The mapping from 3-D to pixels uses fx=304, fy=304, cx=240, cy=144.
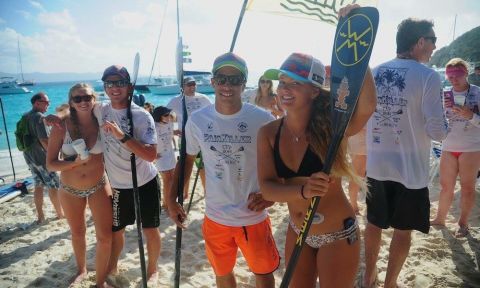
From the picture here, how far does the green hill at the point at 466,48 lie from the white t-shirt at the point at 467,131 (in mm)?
44018

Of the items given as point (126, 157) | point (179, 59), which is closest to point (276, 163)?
point (179, 59)

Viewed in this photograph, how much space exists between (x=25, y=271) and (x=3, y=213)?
9.09 feet

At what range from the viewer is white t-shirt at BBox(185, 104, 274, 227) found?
2469mm

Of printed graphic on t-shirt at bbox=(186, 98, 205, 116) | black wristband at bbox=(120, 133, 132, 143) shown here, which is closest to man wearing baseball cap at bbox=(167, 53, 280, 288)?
black wristband at bbox=(120, 133, 132, 143)

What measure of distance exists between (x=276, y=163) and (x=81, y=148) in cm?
198

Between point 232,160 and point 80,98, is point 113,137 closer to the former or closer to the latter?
point 80,98

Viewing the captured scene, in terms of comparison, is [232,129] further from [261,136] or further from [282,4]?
[282,4]

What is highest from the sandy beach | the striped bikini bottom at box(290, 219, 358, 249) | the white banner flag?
the white banner flag

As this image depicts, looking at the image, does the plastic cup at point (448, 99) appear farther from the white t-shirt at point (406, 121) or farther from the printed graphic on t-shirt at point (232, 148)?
the printed graphic on t-shirt at point (232, 148)

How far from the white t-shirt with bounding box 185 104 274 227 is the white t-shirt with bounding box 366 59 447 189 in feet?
3.85

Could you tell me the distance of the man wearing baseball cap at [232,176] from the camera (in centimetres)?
246

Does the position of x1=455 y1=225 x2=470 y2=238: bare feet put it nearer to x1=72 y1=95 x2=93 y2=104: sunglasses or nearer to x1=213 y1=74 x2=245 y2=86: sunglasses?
x1=213 y1=74 x2=245 y2=86: sunglasses

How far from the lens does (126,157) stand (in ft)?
10.5

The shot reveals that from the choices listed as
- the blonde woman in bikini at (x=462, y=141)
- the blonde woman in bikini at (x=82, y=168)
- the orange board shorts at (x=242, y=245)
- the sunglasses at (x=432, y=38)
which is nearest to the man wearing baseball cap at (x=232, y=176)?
the orange board shorts at (x=242, y=245)
